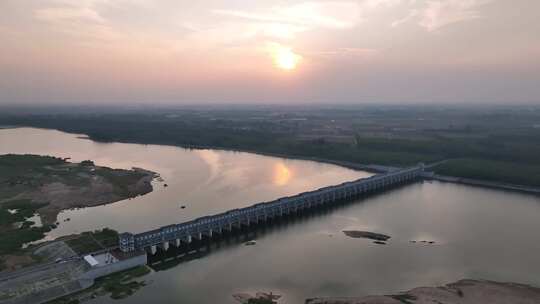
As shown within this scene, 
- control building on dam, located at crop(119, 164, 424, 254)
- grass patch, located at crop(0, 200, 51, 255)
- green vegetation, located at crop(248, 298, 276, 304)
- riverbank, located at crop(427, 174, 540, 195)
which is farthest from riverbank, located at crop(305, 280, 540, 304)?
riverbank, located at crop(427, 174, 540, 195)

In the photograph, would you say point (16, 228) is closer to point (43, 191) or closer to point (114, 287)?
point (43, 191)

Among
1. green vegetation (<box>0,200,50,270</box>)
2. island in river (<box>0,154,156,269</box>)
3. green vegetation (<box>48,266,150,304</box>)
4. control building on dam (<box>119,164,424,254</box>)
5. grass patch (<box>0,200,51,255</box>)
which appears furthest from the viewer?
island in river (<box>0,154,156,269</box>)

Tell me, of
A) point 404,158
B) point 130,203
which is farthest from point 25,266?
point 404,158

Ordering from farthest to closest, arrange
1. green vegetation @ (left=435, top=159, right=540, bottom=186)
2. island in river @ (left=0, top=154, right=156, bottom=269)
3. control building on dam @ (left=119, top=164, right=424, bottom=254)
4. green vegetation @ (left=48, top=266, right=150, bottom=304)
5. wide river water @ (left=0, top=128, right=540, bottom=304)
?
1. green vegetation @ (left=435, top=159, right=540, bottom=186)
2. island in river @ (left=0, top=154, right=156, bottom=269)
3. control building on dam @ (left=119, top=164, right=424, bottom=254)
4. wide river water @ (left=0, top=128, right=540, bottom=304)
5. green vegetation @ (left=48, top=266, right=150, bottom=304)

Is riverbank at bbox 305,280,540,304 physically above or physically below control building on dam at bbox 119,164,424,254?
below

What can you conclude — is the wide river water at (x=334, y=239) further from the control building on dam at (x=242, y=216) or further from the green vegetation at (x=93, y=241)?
the green vegetation at (x=93, y=241)

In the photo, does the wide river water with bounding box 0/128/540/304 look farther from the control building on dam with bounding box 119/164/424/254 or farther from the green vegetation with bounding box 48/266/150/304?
the control building on dam with bounding box 119/164/424/254
